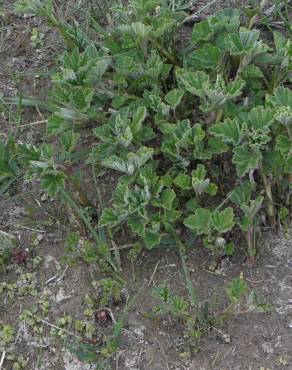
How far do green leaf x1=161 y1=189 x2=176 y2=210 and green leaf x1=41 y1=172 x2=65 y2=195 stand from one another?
0.44 meters

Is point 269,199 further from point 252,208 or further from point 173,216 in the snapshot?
point 173,216

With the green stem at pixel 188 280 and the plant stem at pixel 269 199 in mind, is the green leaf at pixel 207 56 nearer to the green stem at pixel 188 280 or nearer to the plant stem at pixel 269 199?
the plant stem at pixel 269 199

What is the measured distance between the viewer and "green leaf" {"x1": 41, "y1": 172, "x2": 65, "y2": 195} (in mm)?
2986

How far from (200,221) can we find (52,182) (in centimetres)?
66

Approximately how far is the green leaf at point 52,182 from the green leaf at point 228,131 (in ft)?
2.25

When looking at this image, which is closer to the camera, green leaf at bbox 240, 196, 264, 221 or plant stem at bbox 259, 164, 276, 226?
green leaf at bbox 240, 196, 264, 221

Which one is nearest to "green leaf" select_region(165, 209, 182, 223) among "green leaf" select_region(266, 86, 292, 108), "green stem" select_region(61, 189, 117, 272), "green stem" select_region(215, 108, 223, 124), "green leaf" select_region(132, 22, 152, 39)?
"green stem" select_region(61, 189, 117, 272)

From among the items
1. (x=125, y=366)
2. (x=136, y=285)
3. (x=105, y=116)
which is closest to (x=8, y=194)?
(x=105, y=116)

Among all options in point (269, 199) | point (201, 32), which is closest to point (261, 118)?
point (269, 199)

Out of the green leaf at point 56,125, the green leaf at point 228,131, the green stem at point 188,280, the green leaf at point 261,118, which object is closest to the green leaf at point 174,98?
the green leaf at point 228,131

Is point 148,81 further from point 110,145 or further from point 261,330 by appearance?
point 261,330

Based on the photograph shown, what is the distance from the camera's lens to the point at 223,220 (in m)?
2.83

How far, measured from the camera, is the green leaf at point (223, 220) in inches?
111

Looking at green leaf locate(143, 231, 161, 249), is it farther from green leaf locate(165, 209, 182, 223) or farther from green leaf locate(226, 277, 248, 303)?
green leaf locate(226, 277, 248, 303)
